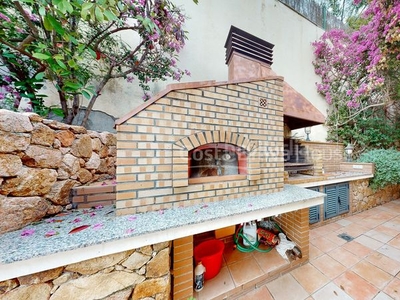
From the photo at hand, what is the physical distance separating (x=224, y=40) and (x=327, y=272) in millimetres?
→ 6145

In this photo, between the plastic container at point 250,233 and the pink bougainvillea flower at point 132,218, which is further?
the plastic container at point 250,233

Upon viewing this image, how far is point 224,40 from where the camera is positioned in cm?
472

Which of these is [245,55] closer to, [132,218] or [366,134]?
[132,218]

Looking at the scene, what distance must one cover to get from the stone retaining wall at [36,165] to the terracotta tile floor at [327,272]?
214 centimetres

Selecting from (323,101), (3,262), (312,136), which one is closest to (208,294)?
(3,262)

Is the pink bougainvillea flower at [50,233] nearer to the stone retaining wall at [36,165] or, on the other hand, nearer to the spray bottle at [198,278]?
the stone retaining wall at [36,165]

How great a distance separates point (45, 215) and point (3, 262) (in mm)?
772

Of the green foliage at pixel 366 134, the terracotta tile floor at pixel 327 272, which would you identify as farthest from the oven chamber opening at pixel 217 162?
the green foliage at pixel 366 134

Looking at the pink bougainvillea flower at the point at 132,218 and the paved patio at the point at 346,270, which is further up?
the pink bougainvillea flower at the point at 132,218

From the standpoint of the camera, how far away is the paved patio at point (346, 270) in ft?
6.54

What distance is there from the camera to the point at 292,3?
604cm

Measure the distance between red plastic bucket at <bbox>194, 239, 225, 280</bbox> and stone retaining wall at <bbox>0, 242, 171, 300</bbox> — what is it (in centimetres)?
69

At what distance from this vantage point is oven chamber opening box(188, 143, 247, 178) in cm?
226

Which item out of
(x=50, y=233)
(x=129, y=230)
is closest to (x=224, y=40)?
(x=129, y=230)
